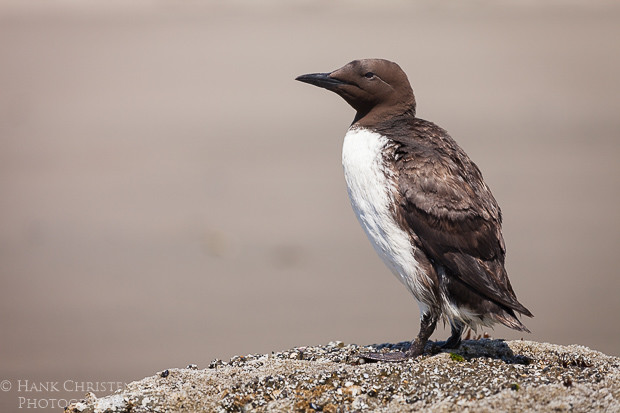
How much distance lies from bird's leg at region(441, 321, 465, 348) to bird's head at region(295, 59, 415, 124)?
211cm

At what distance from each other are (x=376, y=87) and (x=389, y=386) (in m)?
3.05

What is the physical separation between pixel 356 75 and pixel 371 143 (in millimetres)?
941

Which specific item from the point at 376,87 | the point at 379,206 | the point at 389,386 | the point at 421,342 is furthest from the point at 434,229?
the point at 376,87

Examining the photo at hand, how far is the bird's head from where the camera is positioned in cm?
755

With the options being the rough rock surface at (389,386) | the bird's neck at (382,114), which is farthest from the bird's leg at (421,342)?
the bird's neck at (382,114)

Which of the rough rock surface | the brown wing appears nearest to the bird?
the brown wing

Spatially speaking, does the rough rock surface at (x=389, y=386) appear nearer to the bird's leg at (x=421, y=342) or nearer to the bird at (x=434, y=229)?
the bird's leg at (x=421, y=342)

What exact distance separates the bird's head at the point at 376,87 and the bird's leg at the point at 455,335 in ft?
6.92

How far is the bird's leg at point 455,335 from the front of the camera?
6754mm

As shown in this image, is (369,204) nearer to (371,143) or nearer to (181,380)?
(371,143)

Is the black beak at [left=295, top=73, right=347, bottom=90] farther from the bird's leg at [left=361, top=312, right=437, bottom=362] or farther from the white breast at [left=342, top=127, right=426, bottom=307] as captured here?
the bird's leg at [left=361, top=312, right=437, bottom=362]

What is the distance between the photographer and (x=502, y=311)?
255 inches

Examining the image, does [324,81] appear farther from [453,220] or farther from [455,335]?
[455,335]

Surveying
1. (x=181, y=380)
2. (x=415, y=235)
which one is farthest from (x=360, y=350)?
(x=181, y=380)
